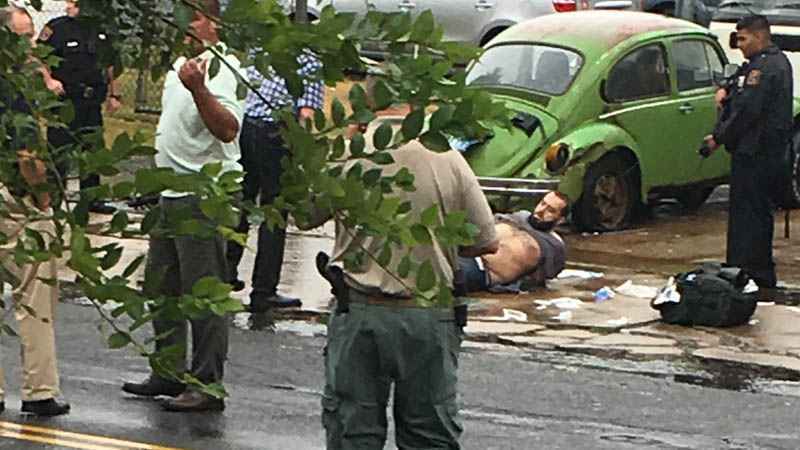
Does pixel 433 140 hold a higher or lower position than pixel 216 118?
higher

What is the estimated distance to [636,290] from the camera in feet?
42.4

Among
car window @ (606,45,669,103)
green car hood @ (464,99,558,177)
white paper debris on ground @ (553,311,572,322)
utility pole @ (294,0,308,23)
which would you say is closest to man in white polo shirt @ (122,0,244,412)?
white paper debris on ground @ (553,311,572,322)

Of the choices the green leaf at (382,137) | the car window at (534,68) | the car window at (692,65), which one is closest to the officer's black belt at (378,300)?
the green leaf at (382,137)

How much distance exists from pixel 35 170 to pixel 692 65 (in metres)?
14.4

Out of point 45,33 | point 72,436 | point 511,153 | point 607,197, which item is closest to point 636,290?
point 511,153

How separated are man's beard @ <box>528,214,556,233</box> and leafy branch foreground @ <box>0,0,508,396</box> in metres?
10.2

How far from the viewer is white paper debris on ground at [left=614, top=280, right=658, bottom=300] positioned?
12.7 metres

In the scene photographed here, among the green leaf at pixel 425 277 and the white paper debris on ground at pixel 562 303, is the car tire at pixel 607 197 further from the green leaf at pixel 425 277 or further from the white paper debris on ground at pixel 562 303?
the green leaf at pixel 425 277

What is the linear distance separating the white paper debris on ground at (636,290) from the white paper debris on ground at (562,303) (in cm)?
47

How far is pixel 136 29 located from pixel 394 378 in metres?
3.77

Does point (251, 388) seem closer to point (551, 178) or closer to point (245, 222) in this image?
point (551, 178)

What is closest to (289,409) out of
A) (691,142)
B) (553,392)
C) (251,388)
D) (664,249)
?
(251,388)

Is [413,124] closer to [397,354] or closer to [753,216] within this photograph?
[397,354]

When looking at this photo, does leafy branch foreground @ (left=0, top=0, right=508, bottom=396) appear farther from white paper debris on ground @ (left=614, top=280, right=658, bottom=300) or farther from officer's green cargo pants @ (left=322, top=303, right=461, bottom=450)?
white paper debris on ground @ (left=614, top=280, right=658, bottom=300)
